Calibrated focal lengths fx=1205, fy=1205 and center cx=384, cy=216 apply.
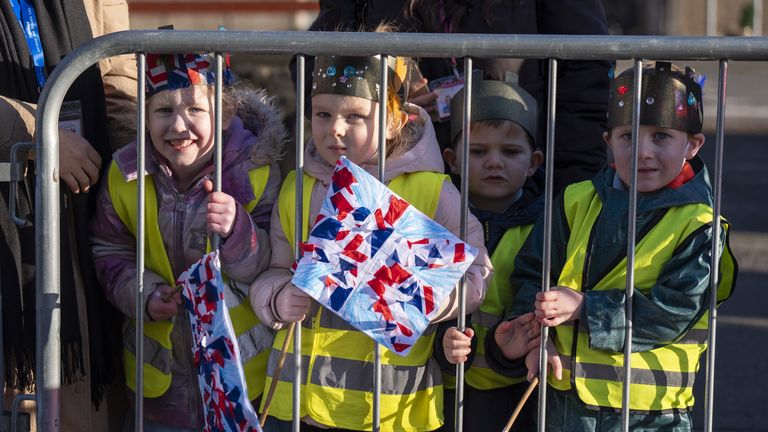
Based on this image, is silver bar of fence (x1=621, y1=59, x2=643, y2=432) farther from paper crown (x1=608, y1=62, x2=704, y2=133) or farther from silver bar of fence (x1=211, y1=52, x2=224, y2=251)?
silver bar of fence (x1=211, y1=52, x2=224, y2=251)

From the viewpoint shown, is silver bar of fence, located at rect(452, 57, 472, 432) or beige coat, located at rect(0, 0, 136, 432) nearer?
silver bar of fence, located at rect(452, 57, 472, 432)

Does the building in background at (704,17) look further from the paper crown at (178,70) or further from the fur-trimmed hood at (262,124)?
the paper crown at (178,70)

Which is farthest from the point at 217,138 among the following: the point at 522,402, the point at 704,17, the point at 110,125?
the point at 704,17

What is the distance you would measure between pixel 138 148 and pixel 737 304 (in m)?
5.25

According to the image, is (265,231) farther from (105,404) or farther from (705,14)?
(705,14)

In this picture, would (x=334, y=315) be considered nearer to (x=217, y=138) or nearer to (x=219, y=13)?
(x=217, y=138)

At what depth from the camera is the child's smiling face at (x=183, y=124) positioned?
339cm

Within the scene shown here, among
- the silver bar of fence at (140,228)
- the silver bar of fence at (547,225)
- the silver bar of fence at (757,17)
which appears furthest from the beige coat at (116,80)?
the silver bar of fence at (757,17)

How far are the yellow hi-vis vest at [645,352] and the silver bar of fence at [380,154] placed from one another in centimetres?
52

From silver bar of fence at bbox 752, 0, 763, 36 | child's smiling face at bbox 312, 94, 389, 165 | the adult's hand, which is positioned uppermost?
silver bar of fence at bbox 752, 0, 763, 36

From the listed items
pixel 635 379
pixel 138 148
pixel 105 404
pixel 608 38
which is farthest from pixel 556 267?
pixel 105 404

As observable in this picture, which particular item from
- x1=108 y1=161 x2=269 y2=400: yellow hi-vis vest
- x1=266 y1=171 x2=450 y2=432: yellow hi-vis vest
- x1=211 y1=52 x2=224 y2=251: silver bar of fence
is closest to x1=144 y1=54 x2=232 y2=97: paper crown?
x1=211 y1=52 x2=224 y2=251: silver bar of fence

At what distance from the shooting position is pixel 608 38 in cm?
306

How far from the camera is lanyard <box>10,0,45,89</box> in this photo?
351 cm
